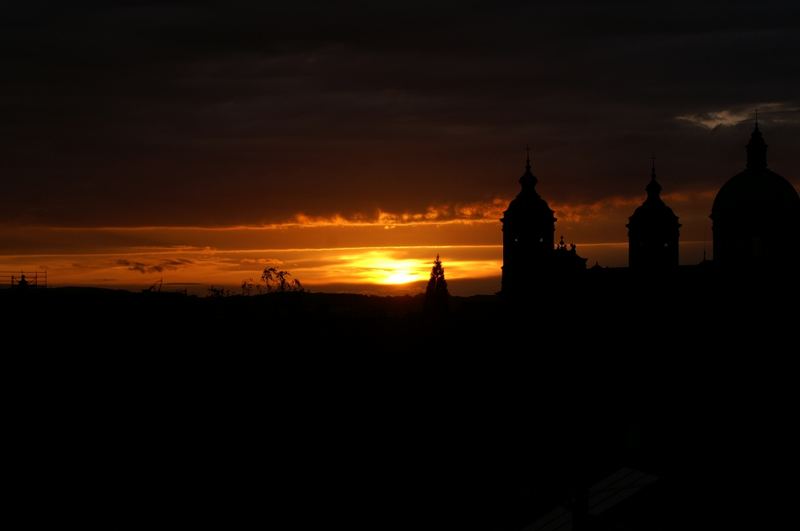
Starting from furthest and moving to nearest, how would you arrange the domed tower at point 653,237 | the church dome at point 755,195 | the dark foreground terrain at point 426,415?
the church dome at point 755,195, the domed tower at point 653,237, the dark foreground terrain at point 426,415

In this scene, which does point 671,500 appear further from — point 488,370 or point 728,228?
point 728,228

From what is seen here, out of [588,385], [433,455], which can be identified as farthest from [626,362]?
[433,455]

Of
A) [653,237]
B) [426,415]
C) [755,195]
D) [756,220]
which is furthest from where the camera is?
[755,195]

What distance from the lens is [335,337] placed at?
6756 cm

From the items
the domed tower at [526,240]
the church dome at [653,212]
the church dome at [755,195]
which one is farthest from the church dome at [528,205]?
the church dome at [755,195]

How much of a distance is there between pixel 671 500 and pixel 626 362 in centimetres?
2943

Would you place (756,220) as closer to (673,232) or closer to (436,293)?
(673,232)

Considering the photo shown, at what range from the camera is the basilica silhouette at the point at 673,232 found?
6862cm

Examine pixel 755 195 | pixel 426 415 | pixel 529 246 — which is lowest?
pixel 426 415

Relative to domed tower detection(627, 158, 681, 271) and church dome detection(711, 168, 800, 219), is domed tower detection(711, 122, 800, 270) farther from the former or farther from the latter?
domed tower detection(627, 158, 681, 271)

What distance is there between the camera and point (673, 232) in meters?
75.9

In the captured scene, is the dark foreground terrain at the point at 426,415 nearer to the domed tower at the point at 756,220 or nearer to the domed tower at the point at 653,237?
the domed tower at the point at 653,237

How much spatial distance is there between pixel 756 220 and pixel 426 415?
40989 mm

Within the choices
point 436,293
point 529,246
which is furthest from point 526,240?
point 436,293
